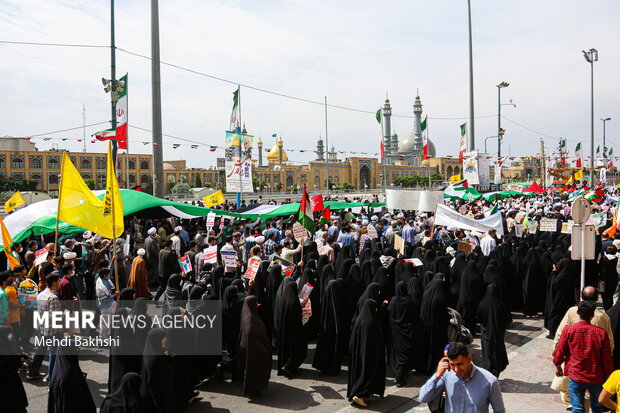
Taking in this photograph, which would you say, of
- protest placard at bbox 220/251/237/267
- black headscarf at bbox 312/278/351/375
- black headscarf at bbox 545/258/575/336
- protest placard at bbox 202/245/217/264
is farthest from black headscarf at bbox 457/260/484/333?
protest placard at bbox 202/245/217/264

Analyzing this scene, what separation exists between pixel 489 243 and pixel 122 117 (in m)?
11.3

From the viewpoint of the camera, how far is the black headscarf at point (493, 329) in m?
5.55

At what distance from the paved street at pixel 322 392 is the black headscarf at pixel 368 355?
0.86 feet

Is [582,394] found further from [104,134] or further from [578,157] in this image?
[578,157]

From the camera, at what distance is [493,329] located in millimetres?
5598

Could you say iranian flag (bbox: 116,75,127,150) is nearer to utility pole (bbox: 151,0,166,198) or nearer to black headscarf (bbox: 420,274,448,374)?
utility pole (bbox: 151,0,166,198)

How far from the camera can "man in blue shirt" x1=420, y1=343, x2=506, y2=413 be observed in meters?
3.11

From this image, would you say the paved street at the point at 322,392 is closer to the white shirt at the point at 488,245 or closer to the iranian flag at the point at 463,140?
the white shirt at the point at 488,245

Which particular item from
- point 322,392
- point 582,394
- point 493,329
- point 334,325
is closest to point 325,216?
point 334,325

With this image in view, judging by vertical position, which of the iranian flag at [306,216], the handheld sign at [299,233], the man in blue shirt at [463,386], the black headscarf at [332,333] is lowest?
the black headscarf at [332,333]

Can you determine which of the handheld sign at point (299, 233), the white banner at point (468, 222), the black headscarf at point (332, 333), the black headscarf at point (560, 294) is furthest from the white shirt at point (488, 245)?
the black headscarf at point (332, 333)

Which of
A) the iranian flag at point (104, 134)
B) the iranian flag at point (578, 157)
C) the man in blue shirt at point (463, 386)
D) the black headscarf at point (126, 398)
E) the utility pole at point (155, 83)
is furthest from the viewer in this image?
the iranian flag at point (578, 157)

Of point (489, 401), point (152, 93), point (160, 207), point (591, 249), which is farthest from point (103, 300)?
point (152, 93)

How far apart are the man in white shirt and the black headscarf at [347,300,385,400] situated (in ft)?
19.7
